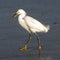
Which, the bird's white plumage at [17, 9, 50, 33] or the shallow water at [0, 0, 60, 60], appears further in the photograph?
the bird's white plumage at [17, 9, 50, 33]

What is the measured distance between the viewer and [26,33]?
44.9 ft

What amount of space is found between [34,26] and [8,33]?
1.78m

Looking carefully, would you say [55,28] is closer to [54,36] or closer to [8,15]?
[54,36]

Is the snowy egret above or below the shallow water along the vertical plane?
above

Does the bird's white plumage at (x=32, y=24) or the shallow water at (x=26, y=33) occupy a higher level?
the bird's white plumage at (x=32, y=24)

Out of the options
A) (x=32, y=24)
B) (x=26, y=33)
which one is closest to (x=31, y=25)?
(x=32, y=24)

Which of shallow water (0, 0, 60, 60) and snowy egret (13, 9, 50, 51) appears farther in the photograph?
snowy egret (13, 9, 50, 51)

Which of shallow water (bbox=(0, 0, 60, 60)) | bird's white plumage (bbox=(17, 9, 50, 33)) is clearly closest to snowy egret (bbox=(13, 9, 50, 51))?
bird's white plumage (bbox=(17, 9, 50, 33))

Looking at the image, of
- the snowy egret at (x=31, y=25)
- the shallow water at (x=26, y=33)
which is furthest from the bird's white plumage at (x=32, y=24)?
the shallow water at (x=26, y=33)

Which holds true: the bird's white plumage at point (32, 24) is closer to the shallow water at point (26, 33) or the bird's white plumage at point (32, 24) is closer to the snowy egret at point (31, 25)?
the snowy egret at point (31, 25)

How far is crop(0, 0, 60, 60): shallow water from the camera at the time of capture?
36.6 feet

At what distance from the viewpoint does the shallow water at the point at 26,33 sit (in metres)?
11.2

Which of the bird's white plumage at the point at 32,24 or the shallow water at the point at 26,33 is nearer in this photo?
the shallow water at the point at 26,33

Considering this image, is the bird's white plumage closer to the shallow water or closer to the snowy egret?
the snowy egret
